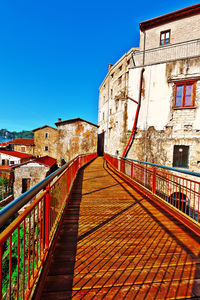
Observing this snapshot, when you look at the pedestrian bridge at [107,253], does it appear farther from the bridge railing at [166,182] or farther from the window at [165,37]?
the window at [165,37]

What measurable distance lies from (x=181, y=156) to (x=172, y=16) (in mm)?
12751

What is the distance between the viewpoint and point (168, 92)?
11.3m

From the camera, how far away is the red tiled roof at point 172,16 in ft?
38.7

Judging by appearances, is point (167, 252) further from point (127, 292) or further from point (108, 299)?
point (108, 299)

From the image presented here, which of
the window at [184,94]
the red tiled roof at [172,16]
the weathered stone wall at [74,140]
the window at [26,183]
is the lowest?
the window at [26,183]

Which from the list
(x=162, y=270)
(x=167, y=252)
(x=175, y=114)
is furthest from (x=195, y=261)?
(x=175, y=114)

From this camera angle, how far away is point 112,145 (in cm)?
1895

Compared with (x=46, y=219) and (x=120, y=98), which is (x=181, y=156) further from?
(x=46, y=219)

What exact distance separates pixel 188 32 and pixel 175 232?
16522 millimetres

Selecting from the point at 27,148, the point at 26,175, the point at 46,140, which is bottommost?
the point at 26,175

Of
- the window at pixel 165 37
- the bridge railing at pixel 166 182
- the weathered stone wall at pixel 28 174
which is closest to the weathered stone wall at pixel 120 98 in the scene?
the window at pixel 165 37

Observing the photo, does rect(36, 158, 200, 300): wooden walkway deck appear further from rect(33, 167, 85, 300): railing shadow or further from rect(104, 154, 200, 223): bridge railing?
rect(104, 154, 200, 223): bridge railing

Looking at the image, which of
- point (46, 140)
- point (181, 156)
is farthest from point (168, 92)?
point (46, 140)

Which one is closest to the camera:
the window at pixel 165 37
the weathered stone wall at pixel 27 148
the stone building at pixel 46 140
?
the window at pixel 165 37
